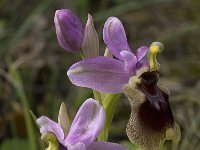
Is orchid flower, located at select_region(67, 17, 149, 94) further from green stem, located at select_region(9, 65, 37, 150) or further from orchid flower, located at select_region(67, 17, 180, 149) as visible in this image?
green stem, located at select_region(9, 65, 37, 150)

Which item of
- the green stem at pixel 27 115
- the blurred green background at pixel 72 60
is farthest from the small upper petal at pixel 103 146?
the blurred green background at pixel 72 60

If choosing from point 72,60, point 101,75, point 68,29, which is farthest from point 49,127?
point 72,60

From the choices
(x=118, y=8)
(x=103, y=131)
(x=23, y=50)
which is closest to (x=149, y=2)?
(x=118, y=8)

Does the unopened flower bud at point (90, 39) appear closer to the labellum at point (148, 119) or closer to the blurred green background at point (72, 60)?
the labellum at point (148, 119)

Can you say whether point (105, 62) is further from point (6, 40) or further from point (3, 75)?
point (6, 40)

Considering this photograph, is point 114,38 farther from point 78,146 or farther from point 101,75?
point 78,146

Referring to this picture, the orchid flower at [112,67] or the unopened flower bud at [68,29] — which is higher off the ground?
the unopened flower bud at [68,29]
